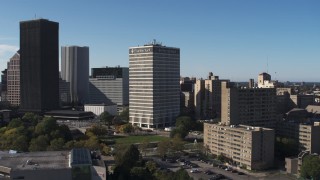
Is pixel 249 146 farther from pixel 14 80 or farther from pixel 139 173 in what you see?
pixel 14 80

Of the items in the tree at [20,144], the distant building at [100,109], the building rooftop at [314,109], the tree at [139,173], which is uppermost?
the building rooftop at [314,109]

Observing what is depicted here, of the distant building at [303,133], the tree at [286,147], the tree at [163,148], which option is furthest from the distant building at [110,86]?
the tree at [286,147]

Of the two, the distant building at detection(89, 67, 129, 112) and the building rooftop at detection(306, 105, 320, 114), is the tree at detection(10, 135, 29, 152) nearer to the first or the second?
the building rooftop at detection(306, 105, 320, 114)

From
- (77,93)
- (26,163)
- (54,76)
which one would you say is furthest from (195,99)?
(26,163)

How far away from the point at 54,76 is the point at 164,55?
A: 39.2 meters

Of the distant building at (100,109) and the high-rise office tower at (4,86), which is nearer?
the distant building at (100,109)

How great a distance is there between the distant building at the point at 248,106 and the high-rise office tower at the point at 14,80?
8924 centimetres

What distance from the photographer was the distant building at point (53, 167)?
43.1 m

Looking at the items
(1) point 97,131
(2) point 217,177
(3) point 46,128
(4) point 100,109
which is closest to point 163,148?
(2) point 217,177

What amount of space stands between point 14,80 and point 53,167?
112246 millimetres

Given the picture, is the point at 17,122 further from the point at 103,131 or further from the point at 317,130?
the point at 317,130

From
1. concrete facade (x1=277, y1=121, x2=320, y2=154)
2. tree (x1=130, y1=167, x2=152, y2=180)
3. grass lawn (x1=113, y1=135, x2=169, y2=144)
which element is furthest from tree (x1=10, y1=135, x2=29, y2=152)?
concrete facade (x1=277, y1=121, x2=320, y2=154)

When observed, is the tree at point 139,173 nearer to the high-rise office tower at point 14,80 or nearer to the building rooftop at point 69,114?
the building rooftop at point 69,114

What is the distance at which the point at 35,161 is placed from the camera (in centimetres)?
4819
